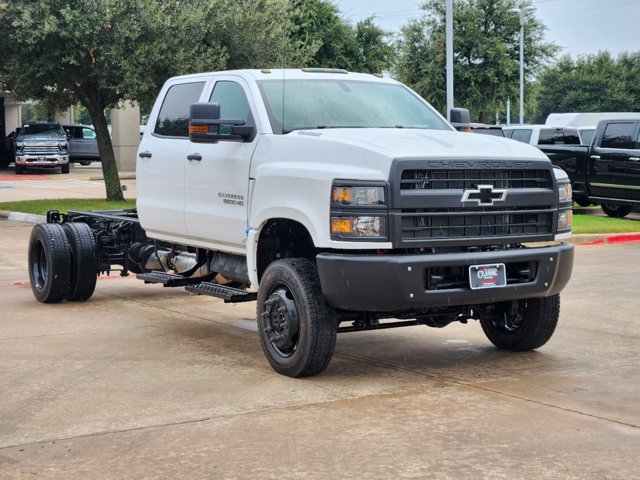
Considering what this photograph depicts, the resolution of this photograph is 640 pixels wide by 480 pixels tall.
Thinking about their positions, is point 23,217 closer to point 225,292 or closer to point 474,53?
point 225,292

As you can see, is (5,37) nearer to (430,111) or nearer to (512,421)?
(430,111)

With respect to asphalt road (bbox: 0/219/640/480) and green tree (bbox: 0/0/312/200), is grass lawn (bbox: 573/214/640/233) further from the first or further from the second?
asphalt road (bbox: 0/219/640/480)

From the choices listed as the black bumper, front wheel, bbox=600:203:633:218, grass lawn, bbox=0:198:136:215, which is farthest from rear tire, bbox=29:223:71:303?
front wheel, bbox=600:203:633:218

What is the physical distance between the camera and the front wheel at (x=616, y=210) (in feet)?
72.9

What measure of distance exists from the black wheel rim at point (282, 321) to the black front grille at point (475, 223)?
99cm

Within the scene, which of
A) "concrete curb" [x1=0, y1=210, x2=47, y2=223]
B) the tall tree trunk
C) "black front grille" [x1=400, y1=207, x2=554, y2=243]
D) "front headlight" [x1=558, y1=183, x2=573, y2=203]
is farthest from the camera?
the tall tree trunk

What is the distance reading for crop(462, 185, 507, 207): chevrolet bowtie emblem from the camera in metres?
7.21

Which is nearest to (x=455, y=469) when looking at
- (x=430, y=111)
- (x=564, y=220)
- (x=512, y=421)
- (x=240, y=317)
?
(x=512, y=421)

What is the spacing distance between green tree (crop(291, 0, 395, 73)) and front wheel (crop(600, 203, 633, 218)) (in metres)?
21.6

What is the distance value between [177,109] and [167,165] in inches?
22.1

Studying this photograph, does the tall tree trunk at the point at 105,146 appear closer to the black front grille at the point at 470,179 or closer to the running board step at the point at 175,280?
the running board step at the point at 175,280

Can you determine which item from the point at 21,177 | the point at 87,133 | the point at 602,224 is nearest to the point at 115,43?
the point at 602,224

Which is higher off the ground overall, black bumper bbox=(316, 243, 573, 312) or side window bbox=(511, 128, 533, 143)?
side window bbox=(511, 128, 533, 143)

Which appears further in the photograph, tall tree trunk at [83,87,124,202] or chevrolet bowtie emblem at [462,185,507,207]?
tall tree trunk at [83,87,124,202]
